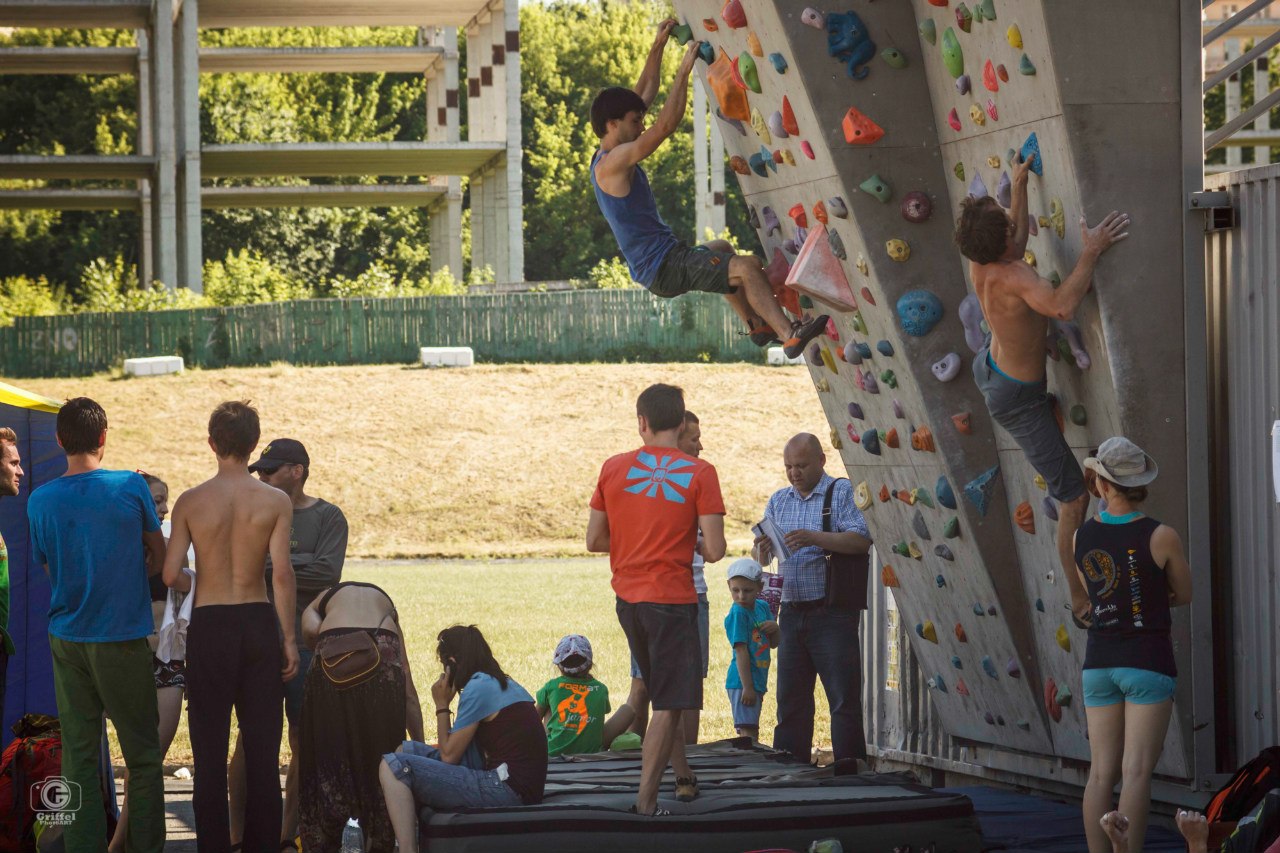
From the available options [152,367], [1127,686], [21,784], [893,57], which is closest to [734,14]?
[893,57]

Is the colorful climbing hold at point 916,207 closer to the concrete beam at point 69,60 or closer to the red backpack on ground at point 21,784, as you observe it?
the red backpack on ground at point 21,784

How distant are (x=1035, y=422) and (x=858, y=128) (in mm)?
1519

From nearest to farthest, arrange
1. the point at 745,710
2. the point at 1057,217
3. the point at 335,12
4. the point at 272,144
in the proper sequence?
the point at 1057,217, the point at 745,710, the point at 272,144, the point at 335,12

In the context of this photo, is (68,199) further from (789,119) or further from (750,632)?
(789,119)

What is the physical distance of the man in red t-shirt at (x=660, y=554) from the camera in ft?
22.2

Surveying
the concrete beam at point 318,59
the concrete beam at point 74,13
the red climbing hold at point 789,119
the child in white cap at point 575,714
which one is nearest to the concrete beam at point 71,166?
the concrete beam at point 74,13

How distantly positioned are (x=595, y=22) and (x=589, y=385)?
117 feet

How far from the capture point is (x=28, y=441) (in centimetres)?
759

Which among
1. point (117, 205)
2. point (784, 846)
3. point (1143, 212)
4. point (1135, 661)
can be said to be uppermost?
point (117, 205)

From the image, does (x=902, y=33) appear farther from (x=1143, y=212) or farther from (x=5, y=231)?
(x=5, y=231)

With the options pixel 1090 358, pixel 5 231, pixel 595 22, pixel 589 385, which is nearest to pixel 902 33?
pixel 1090 358

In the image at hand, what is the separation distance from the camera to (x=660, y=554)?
682cm

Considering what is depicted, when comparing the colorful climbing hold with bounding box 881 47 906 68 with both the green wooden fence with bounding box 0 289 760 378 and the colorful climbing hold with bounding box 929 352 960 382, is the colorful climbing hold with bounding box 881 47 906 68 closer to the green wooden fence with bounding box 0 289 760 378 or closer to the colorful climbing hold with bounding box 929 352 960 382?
the colorful climbing hold with bounding box 929 352 960 382

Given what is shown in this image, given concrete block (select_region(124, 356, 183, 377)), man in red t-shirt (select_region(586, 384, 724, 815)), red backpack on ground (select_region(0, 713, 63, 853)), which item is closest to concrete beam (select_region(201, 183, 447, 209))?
concrete block (select_region(124, 356, 183, 377))
